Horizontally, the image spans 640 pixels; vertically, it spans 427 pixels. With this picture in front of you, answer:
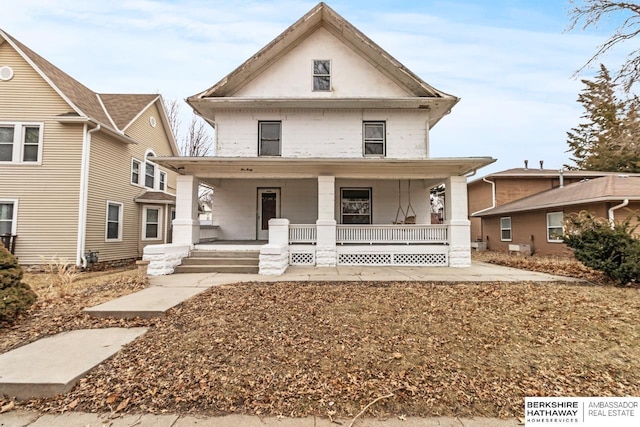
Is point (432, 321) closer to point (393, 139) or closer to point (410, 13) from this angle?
point (393, 139)

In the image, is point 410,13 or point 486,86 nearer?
point 410,13

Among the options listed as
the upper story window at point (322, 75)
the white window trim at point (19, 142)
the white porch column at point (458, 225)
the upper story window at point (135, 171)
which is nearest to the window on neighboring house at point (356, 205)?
the white porch column at point (458, 225)

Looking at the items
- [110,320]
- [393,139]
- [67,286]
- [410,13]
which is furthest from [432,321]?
[410,13]

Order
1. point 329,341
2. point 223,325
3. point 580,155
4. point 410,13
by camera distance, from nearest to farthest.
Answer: point 329,341
point 223,325
point 410,13
point 580,155

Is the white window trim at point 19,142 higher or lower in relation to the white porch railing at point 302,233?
higher

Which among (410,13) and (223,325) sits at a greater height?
(410,13)

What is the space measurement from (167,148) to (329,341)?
18129 mm

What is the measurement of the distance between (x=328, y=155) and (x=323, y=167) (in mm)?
1939

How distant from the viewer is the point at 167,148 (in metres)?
18.1

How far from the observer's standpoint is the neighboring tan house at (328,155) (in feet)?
31.8

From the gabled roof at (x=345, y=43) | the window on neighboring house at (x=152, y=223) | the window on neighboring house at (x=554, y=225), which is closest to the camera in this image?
the gabled roof at (x=345, y=43)

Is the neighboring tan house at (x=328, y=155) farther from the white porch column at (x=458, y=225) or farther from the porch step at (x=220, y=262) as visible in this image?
the porch step at (x=220, y=262)

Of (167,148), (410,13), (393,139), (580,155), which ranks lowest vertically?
(393,139)

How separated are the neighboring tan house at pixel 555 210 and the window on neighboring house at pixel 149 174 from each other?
59.4ft
